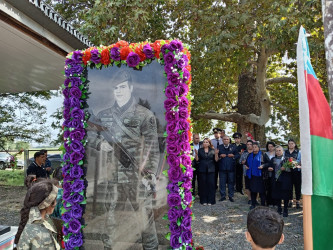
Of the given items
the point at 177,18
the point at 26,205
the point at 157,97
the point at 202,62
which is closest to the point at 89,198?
the point at 26,205

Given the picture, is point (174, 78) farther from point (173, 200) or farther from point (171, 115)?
point (173, 200)

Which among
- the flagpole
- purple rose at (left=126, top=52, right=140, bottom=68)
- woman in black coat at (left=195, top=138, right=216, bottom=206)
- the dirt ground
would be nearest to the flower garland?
purple rose at (left=126, top=52, right=140, bottom=68)

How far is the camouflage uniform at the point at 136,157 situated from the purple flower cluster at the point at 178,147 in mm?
222

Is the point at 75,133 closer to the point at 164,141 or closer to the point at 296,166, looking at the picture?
the point at 164,141

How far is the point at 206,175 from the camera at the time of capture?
7.44 metres

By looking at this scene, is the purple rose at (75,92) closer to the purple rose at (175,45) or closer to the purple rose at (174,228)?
the purple rose at (175,45)

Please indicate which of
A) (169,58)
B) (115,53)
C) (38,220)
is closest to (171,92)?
(169,58)

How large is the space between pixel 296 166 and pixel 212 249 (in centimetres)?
276

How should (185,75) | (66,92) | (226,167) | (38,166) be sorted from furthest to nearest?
(226,167), (38,166), (66,92), (185,75)

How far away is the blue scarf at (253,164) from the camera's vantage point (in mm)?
6828

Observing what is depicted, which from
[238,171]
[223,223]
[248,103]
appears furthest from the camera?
[248,103]

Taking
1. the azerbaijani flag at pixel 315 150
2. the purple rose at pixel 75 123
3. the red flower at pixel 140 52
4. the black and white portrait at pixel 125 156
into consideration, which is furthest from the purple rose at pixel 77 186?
the azerbaijani flag at pixel 315 150

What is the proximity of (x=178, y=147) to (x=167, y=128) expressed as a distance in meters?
0.23

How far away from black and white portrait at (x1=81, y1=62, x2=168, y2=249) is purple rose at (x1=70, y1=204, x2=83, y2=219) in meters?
0.09
